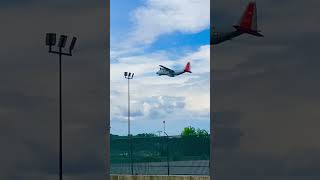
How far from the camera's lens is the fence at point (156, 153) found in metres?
56.8
